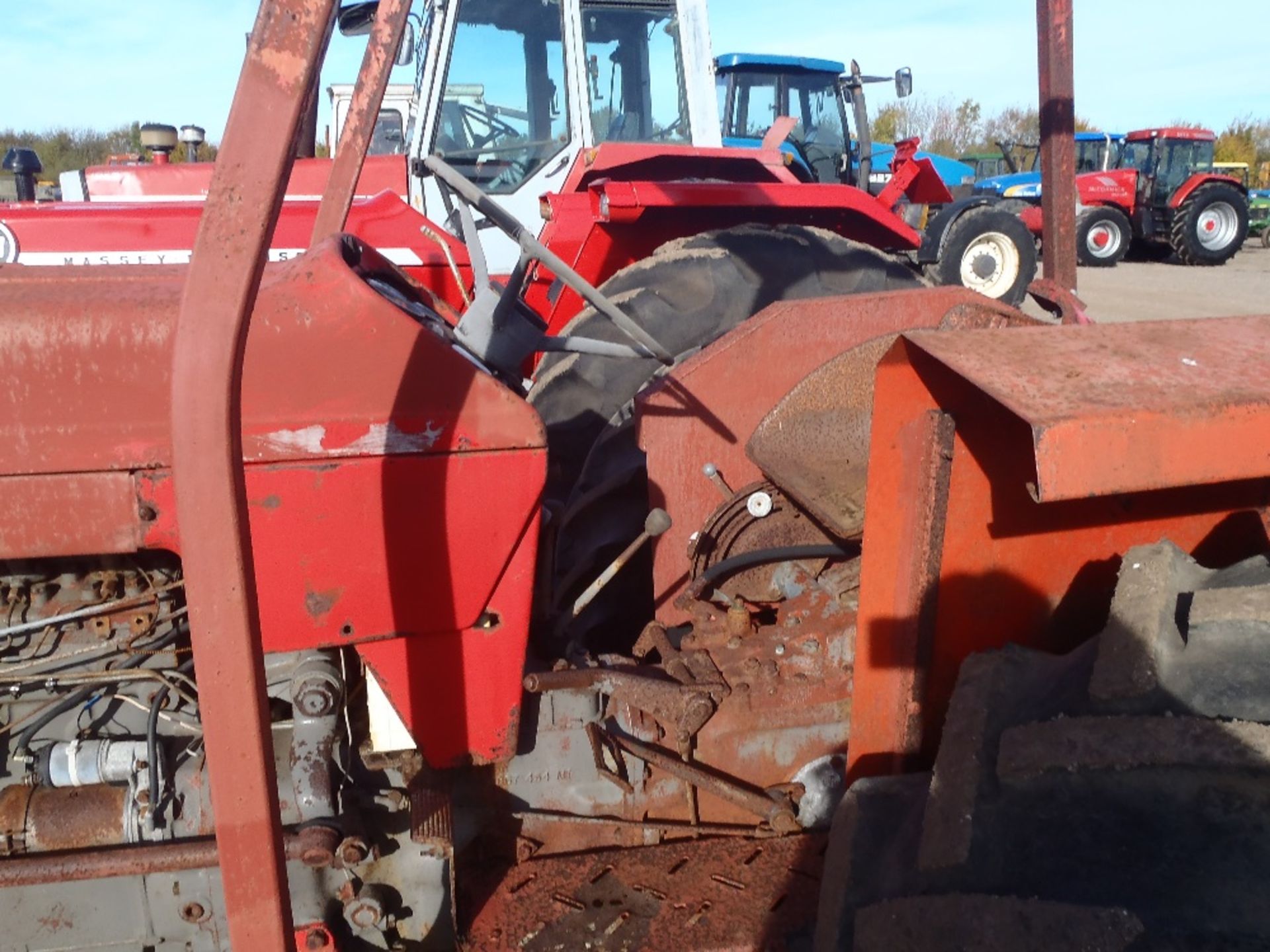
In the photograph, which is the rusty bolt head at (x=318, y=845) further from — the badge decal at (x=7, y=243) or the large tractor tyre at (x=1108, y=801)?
the badge decal at (x=7, y=243)

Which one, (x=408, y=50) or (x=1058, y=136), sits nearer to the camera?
(x=1058, y=136)

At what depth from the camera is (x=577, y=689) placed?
5.38ft

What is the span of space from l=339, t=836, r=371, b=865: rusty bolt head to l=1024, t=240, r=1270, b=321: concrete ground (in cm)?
816

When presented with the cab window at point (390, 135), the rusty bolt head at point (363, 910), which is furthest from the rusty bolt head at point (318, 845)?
the cab window at point (390, 135)

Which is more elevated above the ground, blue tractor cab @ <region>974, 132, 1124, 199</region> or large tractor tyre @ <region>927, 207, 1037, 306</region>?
blue tractor cab @ <region>974, 132, 1124, 199</region>

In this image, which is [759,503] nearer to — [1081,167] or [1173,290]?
[1173,290]

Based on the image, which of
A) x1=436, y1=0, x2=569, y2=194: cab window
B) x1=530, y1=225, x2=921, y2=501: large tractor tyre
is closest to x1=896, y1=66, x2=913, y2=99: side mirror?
x1=436, y1=0, x2=569, y2=194: cab window

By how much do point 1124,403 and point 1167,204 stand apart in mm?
16910

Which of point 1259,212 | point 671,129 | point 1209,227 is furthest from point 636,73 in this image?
point 1259,212

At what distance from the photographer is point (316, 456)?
4.35 ft

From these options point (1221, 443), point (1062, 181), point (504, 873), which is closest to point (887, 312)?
point (1062, 181)

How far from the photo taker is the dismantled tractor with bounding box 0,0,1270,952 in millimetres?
998

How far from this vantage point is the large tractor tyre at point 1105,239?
15.4m

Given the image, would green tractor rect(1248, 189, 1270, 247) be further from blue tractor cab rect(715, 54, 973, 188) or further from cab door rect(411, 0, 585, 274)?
cab door rect(411, 0, 585, 274)
